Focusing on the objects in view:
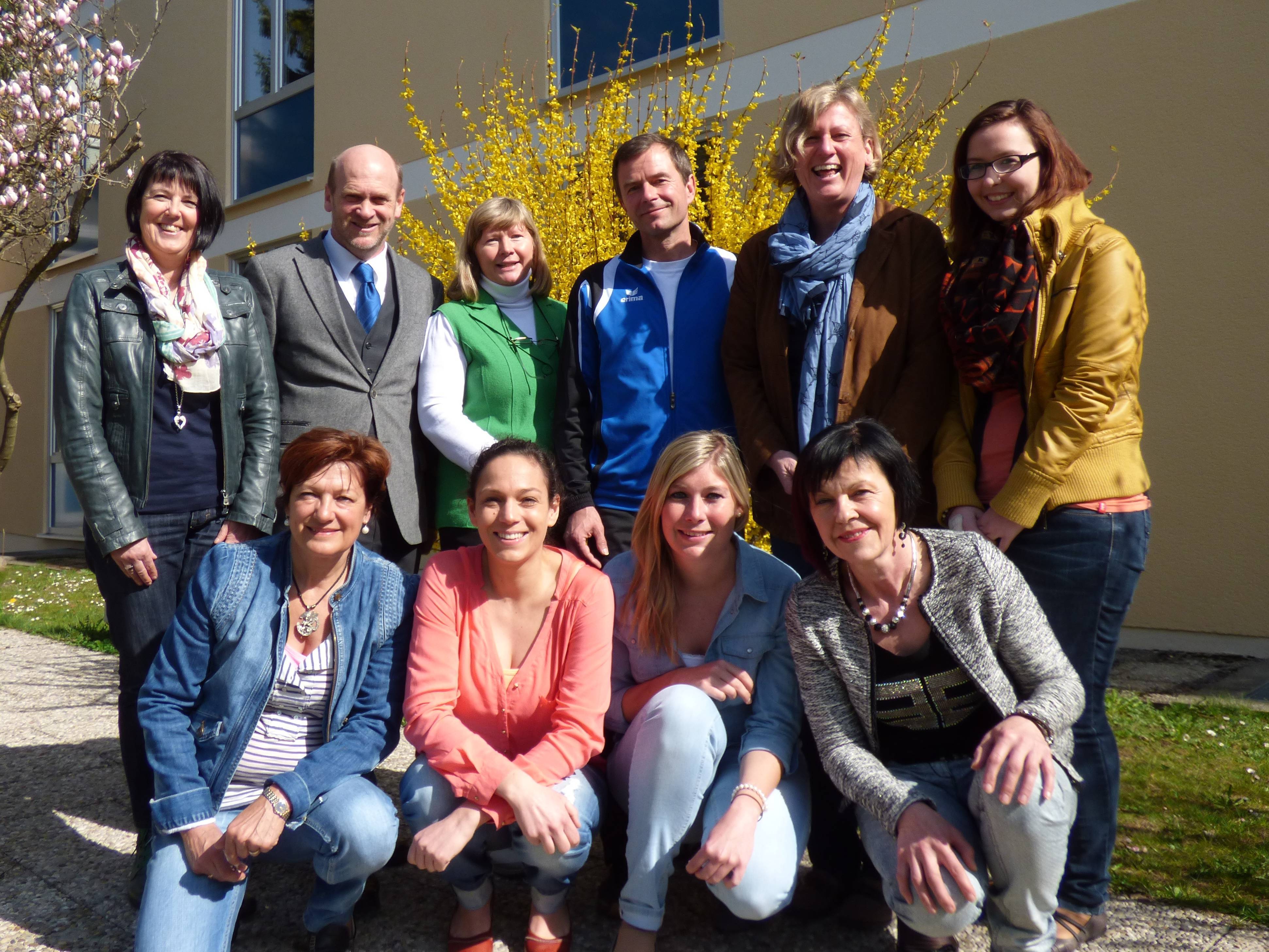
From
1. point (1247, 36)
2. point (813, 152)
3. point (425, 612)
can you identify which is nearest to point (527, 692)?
point (425, 612)

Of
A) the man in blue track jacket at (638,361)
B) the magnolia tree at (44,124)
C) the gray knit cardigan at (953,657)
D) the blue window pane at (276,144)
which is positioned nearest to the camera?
the gray knit cardigan at (953,657)

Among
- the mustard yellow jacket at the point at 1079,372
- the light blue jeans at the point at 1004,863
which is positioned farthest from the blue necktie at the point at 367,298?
the light blue jeans at the point at 1004,863

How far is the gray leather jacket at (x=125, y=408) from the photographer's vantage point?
103 inches

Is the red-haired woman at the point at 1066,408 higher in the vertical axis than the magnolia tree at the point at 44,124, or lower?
lower

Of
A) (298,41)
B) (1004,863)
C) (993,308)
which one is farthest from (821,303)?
(298,41)

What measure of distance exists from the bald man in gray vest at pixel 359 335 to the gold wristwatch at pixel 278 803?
0.88 meters

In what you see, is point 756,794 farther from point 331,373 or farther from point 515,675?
point 331,373

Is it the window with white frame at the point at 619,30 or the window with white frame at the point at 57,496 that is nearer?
the window with white frame at the point at 619,30

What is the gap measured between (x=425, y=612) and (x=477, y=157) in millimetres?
3493

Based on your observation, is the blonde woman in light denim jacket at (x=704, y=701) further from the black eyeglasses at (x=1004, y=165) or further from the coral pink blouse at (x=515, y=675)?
the black eyeglasses at (x=1004, y=165)

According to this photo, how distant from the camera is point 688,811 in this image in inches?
87.5

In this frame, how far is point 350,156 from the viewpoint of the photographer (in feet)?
10.2

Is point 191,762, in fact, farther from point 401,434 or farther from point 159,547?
point 401,434

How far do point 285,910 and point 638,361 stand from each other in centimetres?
183
